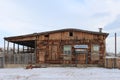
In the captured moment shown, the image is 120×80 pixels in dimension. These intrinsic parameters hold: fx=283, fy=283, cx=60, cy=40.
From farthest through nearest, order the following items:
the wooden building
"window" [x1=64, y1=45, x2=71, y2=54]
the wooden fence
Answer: the wooden fence, "window" [x1=64, y1=45, x2=71, y2=54], the wooden building

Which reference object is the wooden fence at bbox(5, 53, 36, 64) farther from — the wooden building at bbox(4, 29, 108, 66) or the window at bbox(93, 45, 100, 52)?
the window at bbox(93, 45, 100, 52)

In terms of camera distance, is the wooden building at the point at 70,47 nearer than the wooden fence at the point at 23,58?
Yes

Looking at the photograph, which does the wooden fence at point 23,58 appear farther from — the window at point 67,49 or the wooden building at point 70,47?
the window at point 67,49

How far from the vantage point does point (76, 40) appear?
36.0m

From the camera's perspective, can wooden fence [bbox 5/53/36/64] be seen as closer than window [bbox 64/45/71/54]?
No

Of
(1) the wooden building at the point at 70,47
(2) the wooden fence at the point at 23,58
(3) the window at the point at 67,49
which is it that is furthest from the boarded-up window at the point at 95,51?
(2) the wooden fence at the point at 23,58

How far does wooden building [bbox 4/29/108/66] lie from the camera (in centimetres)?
3578

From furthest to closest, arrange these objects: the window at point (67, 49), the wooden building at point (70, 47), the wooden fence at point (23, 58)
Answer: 1. the wooden fence at point (23, 58)
2. the window at point (67, 49)
3. the wooden building at point (70, 47)

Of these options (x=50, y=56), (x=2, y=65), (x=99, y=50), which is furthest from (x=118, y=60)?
(x=2, y=65)

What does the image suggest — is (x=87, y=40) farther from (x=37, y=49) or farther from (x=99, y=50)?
(x=37, y=49)

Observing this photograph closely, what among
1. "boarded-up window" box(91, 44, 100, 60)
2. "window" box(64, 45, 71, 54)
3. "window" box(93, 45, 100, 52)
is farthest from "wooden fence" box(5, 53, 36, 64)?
"window" box(93, 45, 100, 52)

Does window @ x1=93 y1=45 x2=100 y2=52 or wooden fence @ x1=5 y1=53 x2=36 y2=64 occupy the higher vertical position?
window @ x1=93 y1=45 x2=100 y2=52

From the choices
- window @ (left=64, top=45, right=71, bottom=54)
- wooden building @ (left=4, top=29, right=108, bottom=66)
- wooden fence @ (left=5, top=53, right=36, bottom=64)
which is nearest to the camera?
wooden building @ (left=4, top=29, right=108, bottom=66)

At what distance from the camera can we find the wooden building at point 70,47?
35.8 metres
